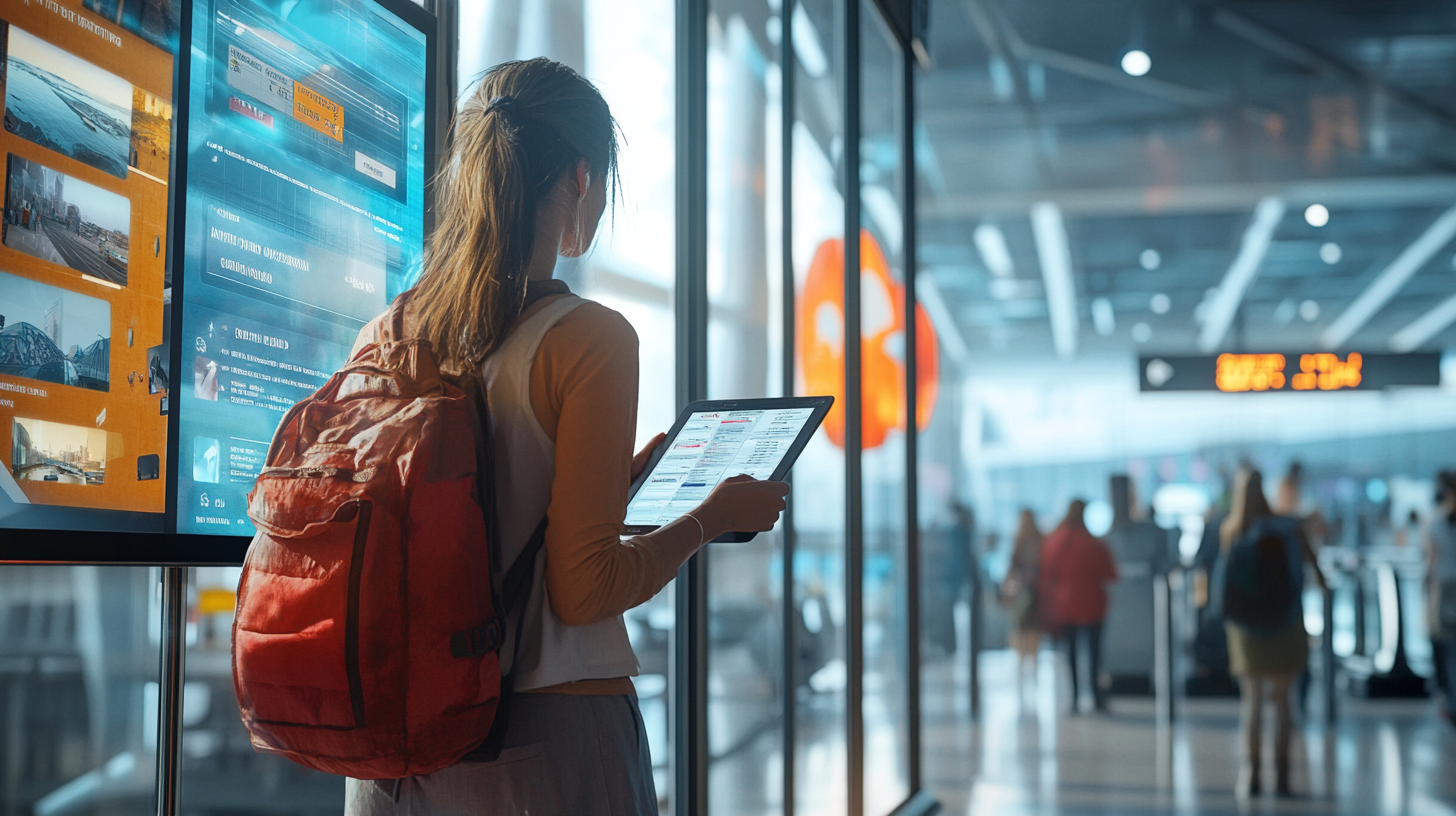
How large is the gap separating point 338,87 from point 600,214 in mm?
579

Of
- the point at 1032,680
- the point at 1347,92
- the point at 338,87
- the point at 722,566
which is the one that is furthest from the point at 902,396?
the point at 1032,680

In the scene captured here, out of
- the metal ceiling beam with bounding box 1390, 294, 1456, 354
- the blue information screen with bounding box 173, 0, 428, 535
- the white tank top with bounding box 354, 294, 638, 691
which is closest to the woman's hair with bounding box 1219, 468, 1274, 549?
the blue information screen with bounding box 173, 0, 428, 535

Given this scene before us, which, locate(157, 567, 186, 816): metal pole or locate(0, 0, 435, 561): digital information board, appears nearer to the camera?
locate(0, 0, 435, 561): digital information board

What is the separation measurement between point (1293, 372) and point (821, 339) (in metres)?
7.12

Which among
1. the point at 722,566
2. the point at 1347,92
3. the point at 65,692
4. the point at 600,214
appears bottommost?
the point at 65,692

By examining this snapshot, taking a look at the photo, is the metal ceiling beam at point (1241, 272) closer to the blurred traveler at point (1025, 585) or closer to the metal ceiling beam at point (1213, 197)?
the metal ceiling beam at point (1213, 197)

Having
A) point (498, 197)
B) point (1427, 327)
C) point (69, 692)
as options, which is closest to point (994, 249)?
point (1427, 327)

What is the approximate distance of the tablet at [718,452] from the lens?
153 centimetres

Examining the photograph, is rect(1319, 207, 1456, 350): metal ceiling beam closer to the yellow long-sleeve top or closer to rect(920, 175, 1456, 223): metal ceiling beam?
rect(920, 175, 1456, 223): metal ceiling beam

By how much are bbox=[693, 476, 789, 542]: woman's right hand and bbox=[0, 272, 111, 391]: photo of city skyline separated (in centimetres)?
69

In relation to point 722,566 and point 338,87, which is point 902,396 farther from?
point 338,87

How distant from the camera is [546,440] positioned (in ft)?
4.34

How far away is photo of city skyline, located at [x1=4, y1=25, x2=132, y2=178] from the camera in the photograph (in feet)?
3.95

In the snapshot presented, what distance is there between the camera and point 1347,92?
888 centimetres
